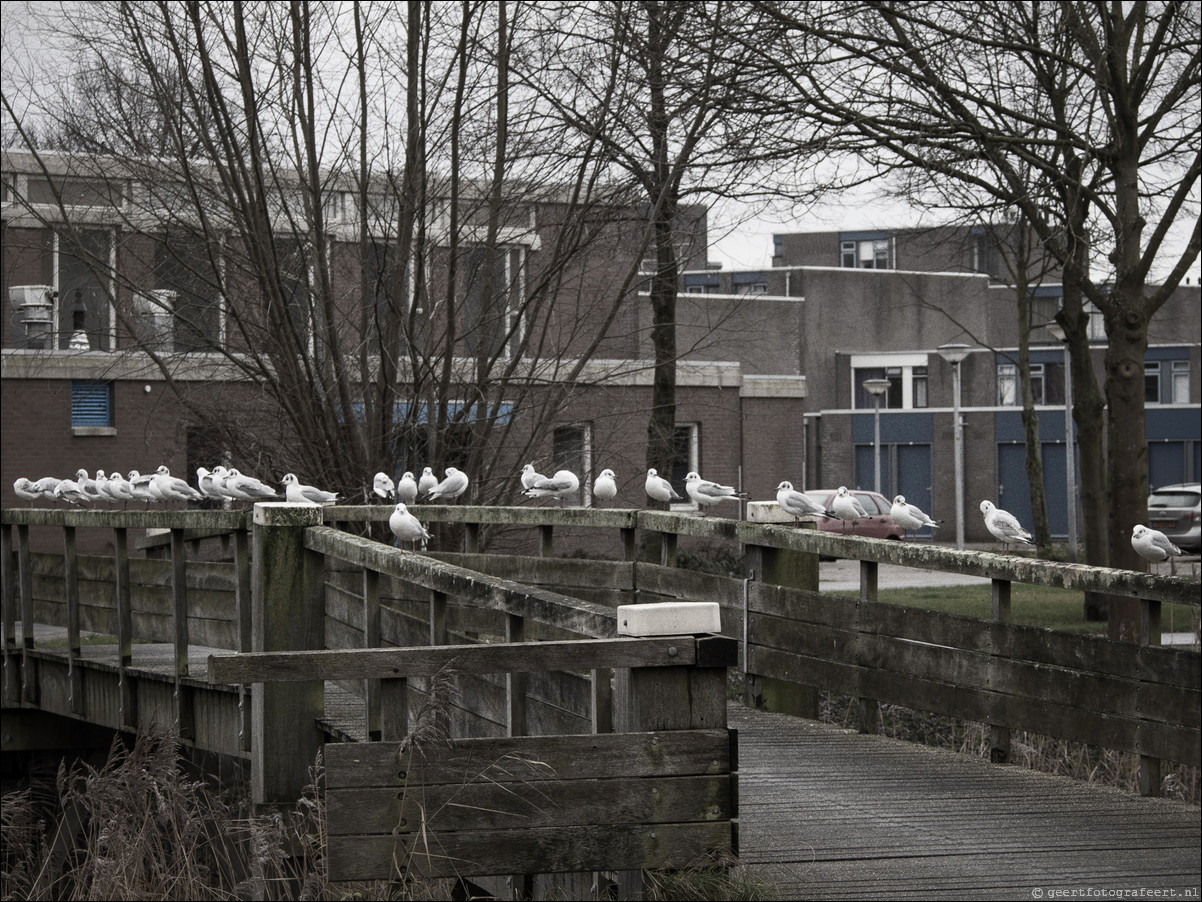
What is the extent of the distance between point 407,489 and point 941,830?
23.6ft

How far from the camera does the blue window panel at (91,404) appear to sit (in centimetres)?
2920

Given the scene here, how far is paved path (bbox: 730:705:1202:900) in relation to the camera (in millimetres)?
5461

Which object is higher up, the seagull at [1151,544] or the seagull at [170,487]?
the seagull at [170,487]

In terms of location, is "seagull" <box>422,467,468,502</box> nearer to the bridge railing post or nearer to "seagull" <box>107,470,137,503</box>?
the bridge railing post

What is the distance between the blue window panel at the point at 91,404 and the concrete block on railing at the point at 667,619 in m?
26.2

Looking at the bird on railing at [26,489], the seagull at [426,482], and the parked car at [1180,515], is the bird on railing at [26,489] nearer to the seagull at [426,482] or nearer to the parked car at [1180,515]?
the seagull at [426,482]

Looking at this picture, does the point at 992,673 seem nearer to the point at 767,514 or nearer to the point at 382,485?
the point at 767,514

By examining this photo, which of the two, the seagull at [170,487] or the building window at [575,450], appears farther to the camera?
the seagull at [170,487]

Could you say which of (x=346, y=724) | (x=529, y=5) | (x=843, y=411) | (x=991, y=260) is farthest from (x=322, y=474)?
(x=991, y=260)

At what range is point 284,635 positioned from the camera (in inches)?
296

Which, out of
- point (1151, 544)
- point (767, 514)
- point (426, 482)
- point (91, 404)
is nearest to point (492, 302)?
point (426, 482)

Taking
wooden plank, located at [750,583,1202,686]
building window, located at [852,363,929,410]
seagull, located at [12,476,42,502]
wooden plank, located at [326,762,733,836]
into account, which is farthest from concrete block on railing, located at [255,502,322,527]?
building window, located at [852,363,929,410]

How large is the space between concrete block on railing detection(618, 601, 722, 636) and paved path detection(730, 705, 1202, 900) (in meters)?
1.05

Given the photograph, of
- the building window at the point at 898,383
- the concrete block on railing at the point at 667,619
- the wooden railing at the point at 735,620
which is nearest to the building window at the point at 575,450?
the wooden railing at the point at 735,620
